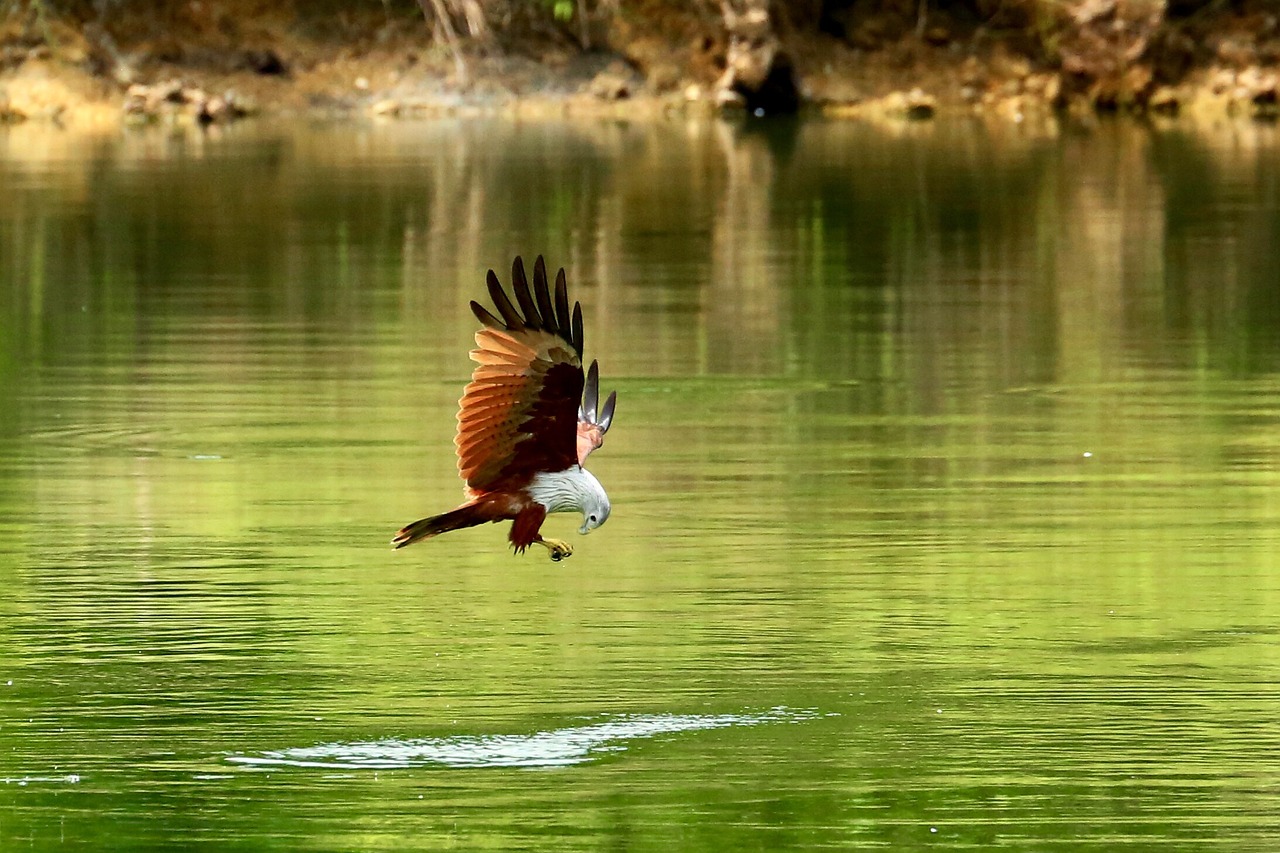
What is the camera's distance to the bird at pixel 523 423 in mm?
7055

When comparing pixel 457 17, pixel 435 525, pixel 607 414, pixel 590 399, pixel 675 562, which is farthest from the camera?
pixel 457 17

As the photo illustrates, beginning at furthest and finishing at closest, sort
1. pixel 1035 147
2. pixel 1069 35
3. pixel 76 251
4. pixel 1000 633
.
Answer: pixel 1069 35 < pixel 1035 147 < pixel 76 251 < pixel 1000 633

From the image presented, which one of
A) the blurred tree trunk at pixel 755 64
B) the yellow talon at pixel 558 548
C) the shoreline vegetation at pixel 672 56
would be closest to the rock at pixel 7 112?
the shoreline vegetation at pixel 672 56

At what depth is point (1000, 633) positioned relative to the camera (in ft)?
26.5

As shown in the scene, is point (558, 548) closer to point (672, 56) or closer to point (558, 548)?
point (558, 548)

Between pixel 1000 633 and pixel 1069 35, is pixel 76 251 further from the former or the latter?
pixel 1069 35

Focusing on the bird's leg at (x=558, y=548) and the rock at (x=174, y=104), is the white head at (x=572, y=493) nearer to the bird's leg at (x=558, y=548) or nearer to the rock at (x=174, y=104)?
the bird's leg at (x=558, y=548)

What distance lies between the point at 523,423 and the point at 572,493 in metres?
0.22

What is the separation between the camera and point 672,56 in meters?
39.2

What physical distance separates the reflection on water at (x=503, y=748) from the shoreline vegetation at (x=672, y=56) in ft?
101

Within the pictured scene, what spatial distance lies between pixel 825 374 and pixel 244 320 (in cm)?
389

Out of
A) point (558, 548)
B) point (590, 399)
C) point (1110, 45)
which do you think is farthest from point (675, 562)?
point (1110, 45)

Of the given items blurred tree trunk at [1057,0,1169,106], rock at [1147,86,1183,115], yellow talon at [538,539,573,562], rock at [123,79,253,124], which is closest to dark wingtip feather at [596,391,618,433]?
yellow talon at [538,539,573,562]

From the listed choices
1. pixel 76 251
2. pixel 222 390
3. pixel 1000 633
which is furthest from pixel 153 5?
pixel 1000 633
